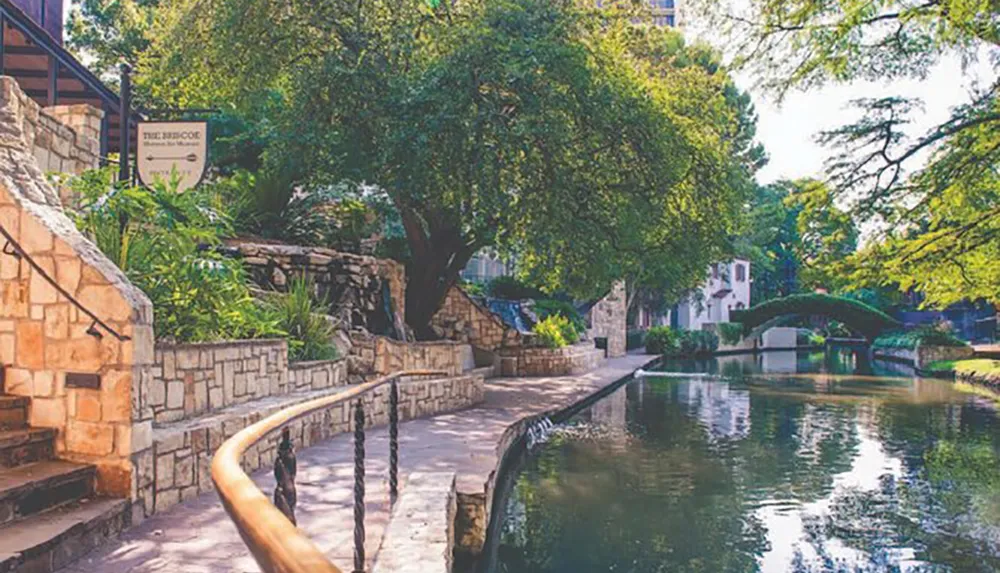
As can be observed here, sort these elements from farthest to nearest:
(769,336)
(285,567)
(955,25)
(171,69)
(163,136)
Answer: (769,336)
(171,69)
(955,25)
(163,136)
(285,567)

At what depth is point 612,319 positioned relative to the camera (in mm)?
30594

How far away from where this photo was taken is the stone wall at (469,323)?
18891 mm

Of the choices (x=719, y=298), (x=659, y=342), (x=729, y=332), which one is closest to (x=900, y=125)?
(x=659, y=342)

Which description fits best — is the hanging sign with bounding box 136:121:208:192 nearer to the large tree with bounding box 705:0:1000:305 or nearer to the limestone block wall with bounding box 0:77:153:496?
the limestone block wall with bounding box 0:77:153:496

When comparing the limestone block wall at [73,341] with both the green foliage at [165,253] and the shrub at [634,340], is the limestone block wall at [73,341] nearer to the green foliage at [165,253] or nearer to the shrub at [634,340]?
the green foliage at [165,253]

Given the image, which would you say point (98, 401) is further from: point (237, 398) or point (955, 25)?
point (955, 25)

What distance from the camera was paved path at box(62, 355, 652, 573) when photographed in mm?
4160

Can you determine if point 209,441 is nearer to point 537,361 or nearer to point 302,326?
point 302,326

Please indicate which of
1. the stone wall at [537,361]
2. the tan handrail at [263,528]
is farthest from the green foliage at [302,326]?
the stone wall at [537,361]

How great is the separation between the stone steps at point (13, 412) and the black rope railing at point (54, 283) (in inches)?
25.8

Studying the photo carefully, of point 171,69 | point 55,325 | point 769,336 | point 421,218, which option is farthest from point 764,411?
point 769,336

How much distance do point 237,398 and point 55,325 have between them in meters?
2.44

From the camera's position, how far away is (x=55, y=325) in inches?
192

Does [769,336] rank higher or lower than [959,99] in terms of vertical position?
lower
